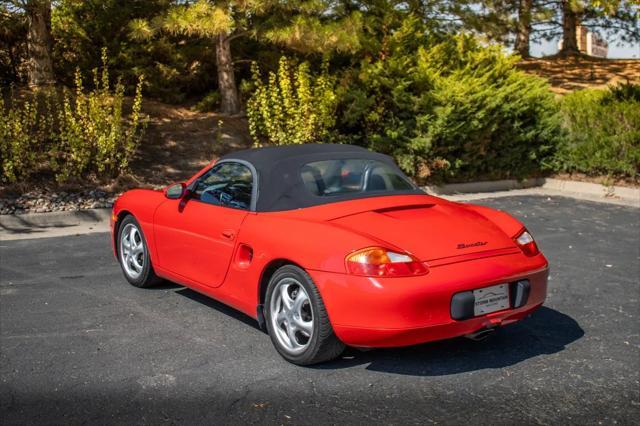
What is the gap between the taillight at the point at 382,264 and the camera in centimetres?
416

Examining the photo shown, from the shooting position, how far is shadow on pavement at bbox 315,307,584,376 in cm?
456

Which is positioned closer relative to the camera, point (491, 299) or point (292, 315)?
point (491, 299)

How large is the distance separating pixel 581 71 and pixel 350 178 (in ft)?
73.4

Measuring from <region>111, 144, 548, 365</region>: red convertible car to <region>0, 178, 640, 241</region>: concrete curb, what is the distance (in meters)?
4.82

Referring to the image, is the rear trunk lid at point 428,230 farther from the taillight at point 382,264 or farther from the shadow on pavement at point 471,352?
the shadow on pavement at point 471,352

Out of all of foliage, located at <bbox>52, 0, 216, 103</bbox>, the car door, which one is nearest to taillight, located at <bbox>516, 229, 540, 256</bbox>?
the car door

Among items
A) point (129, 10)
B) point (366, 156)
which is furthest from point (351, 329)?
point (129, 10)

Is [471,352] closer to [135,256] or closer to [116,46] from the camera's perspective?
[135,256]

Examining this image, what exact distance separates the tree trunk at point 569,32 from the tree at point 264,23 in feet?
50.5

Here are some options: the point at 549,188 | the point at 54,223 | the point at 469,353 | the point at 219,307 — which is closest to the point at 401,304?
the point at 469,353

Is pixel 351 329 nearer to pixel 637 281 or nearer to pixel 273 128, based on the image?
pixel 637 281

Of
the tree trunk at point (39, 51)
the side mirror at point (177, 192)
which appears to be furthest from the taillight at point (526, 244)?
the tree trunk at point (39, 51)

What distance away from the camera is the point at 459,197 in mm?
13500

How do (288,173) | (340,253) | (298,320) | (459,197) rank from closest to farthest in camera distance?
(340,253) → (298,320) → (288,173) → (459,197)
